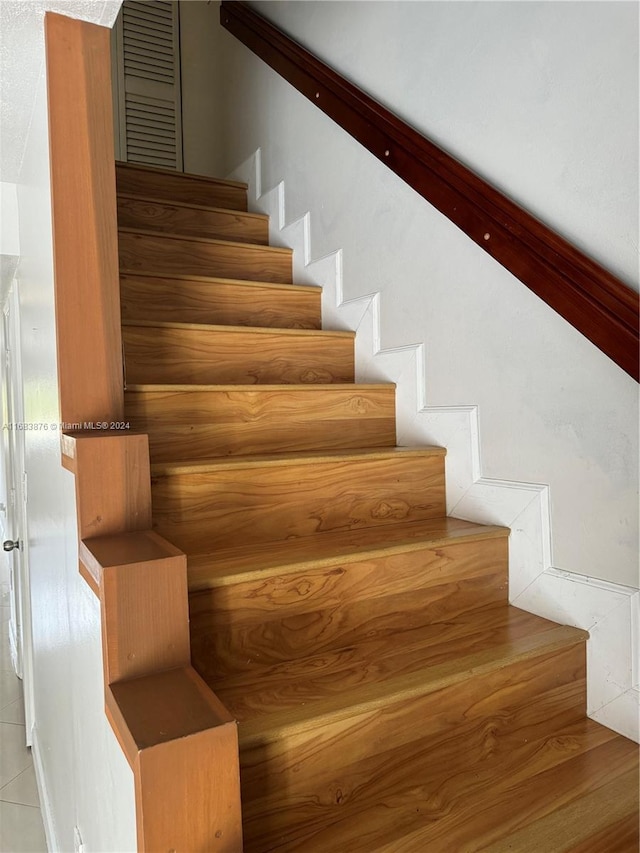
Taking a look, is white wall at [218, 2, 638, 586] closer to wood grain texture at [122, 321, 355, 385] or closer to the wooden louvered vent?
wood grain texture at [122, 321, 355, 385]

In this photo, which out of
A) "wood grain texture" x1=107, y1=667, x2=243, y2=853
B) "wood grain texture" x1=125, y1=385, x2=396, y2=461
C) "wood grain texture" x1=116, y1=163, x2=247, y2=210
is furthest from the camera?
"wood grain texture" x1=116, y1=163, x2=247, y2=210

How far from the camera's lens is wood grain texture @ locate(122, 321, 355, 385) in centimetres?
167

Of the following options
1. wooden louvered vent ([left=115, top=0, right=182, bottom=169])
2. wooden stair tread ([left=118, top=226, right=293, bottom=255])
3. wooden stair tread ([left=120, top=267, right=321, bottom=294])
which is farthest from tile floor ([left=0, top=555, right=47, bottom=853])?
wooden louvered vent ([left=115, top=0, right=182, bottom=169])

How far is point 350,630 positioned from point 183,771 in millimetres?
596

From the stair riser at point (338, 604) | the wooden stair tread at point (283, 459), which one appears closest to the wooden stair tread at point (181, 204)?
the wooden stair tread at point (283, 459)

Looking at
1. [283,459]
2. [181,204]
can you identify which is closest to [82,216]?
[283,459]

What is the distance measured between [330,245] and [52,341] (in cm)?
129

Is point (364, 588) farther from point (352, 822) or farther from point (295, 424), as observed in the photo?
point (295, 424)

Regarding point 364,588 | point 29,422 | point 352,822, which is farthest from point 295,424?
point 352,822

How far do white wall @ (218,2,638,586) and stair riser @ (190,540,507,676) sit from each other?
0.21 m

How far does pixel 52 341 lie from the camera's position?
119 centimetres

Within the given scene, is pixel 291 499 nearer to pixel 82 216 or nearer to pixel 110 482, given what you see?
pixel 110 482

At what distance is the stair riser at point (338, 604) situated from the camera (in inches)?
43.4

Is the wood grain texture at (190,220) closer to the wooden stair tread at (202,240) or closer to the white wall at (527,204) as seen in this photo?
the wooden stair tread at (202,240)
